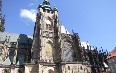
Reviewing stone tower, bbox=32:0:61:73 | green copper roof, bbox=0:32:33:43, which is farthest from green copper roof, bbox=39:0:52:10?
green copper roof, bbox=0:32:33:43

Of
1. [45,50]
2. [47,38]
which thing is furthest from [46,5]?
[45,50]

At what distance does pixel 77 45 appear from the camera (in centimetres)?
6119

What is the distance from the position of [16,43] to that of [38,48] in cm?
711

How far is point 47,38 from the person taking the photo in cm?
5919

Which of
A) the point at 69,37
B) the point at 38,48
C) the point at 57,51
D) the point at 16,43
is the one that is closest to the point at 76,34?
the point at 69,37

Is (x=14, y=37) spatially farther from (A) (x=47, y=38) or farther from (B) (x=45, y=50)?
(B) (x=45, y=50)

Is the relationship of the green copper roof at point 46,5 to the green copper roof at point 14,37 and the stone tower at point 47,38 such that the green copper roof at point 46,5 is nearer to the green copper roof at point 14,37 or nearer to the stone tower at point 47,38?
the stone tower at point 47,38

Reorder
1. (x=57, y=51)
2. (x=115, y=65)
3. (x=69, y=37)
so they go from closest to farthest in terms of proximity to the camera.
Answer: (x=115, y=65)
(x=57, y=51)
(x=69, y=37)

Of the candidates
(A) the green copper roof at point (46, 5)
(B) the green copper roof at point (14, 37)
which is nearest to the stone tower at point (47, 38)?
(A) the green copper roof at point (46, 5)

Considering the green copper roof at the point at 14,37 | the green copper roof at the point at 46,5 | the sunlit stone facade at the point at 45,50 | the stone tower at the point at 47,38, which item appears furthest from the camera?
the green copper roof at the point at 46,5

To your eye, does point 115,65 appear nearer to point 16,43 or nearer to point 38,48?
point 38,48

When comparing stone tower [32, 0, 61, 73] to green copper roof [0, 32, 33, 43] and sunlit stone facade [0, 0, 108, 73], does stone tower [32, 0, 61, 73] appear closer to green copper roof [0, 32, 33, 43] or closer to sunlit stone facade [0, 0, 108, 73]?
sunlit stone facade [0, 0, 108, 73]

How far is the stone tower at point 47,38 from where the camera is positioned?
184 ft

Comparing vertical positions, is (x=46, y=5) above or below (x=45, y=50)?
above
